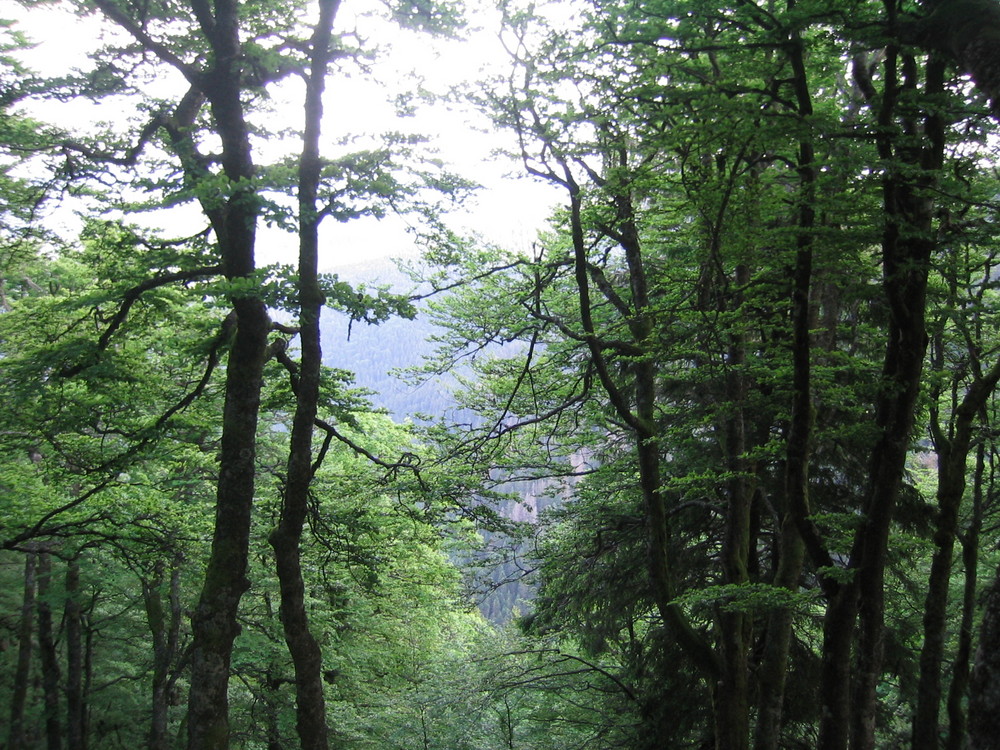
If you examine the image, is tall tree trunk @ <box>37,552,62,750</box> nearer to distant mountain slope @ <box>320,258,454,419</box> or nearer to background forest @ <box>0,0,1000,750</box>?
background forest @ <box>0,0,1000,750</box>

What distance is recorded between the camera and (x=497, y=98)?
588cm

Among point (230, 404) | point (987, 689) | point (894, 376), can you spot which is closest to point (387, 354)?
point (230, 404)

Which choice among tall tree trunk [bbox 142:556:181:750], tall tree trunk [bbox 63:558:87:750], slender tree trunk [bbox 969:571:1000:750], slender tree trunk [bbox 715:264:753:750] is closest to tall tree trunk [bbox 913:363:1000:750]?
slender tree trunk [bbox 715:264:753:750]

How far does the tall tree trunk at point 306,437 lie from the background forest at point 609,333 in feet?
0.11

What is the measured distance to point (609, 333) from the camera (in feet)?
25.6

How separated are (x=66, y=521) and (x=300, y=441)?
354 cm

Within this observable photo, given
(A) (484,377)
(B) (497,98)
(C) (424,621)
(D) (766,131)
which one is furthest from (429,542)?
(C) (424,621)

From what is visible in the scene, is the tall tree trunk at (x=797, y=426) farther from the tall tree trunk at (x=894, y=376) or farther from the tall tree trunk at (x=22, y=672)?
the tall tree trunk at (x=22, y=672)

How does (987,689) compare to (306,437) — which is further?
(306,437)

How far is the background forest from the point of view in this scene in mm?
3963

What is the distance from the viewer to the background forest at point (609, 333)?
13.0ft

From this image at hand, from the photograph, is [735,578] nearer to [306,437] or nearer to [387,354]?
[306,437]

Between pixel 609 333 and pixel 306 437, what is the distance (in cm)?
351

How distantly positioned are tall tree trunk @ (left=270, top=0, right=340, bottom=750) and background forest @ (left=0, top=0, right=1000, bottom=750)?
3cm
